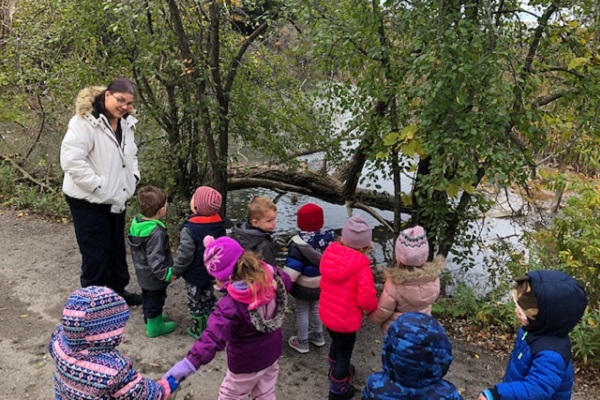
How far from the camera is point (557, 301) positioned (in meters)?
2.11

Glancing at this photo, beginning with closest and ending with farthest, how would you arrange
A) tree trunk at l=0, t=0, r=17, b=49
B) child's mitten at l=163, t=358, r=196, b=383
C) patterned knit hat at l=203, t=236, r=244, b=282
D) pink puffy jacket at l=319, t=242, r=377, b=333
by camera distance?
1. child's mitten at l=163, t=358, r=196, b=383
2. patterned knit hat at l=203, t=236, r=244, b=282
3. pink puffy jacket at l=319, t=242, r=377, b=333
4. tree trunk at l=0, t=0, r=17, b=49

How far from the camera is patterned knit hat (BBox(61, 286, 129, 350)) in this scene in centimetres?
194

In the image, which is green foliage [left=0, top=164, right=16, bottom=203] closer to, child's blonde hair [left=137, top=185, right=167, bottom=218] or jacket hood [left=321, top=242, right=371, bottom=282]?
child's blonde hair [left=137, top=185, right=167, bottom=218]

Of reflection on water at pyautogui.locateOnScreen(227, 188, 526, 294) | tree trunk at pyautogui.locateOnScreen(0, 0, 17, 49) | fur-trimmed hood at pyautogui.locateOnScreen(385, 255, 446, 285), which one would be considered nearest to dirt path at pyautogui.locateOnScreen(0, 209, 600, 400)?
fur-trimmed hood at pyautogui.locateOnScreen(385, 255, 446, 285)

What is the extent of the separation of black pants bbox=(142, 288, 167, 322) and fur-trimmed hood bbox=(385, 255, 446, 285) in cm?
192

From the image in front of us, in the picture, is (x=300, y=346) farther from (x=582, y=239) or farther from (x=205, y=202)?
(x=582, y=239)

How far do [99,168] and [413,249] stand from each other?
2.47 meters

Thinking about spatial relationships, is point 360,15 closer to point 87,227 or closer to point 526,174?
point 526,174

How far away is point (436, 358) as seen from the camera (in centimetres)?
194

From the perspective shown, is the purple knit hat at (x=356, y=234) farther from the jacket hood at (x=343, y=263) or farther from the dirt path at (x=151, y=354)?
the dirt path at (x=151, y=354)

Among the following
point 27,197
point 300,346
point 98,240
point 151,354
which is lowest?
point 27,197

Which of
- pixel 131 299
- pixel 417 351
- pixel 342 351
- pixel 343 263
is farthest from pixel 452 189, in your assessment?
pixel 131 299

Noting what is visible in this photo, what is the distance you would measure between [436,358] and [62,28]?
19.3 feet

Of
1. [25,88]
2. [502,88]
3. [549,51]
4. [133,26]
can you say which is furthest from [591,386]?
[25,88]
